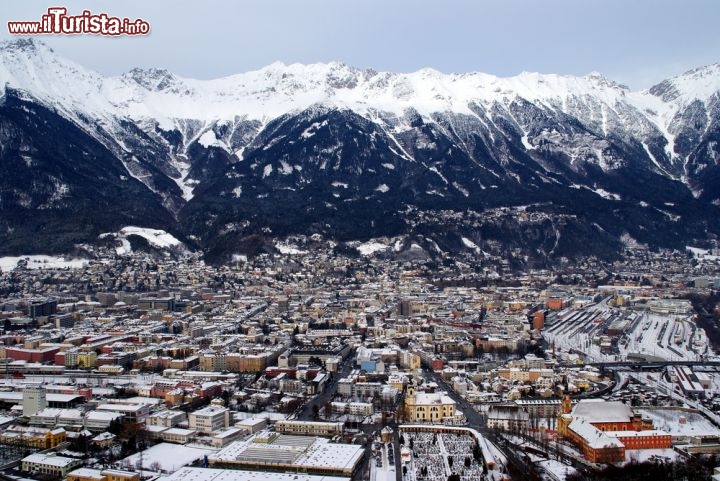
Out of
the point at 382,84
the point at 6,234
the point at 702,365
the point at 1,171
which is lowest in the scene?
the point at 702,365

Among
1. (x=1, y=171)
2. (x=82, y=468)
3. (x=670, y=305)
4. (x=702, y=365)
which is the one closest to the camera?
(x=82, y=468)

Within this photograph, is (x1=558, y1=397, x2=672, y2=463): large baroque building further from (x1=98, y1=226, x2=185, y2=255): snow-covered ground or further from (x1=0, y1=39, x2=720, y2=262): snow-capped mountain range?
(x1=0, y1=39, x2=720, y2=262): snow-capped mountain range

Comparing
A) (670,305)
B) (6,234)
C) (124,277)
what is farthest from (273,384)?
(6,234)

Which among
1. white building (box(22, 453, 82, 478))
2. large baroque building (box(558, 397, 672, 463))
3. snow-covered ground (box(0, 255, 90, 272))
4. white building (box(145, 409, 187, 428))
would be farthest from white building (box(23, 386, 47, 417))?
snow-covered ground (box(0, 255, 90, 272))

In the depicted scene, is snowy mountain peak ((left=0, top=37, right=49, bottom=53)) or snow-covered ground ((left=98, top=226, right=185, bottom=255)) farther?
snowy mountain peak ((left=0, top=37, right=49, bottom=53))

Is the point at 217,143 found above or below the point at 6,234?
above

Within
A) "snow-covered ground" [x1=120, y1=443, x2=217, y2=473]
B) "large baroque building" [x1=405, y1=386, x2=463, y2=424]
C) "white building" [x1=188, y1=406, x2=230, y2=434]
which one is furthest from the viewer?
"large baroque building" [x1=405, y1=386, x2=463, y2=424]

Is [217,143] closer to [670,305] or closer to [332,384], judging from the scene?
[670,305]
